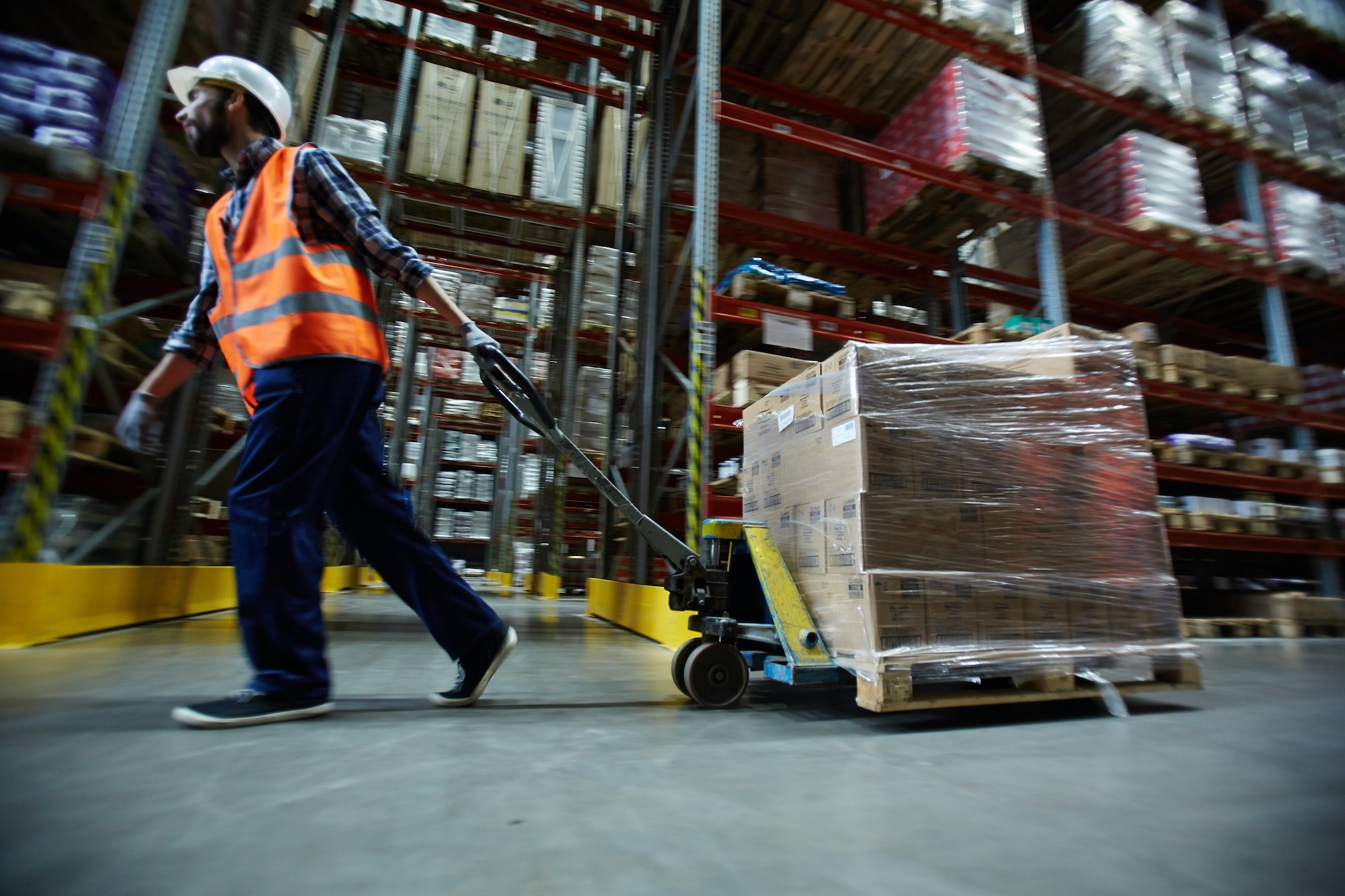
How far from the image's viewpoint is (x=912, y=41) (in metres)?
6.02

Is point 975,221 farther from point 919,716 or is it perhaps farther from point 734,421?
point 919,716

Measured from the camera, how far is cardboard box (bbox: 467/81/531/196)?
6457 millimetres

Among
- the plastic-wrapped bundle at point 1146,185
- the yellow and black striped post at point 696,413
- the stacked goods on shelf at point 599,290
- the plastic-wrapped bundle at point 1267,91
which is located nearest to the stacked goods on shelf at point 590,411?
the stacked goods on shelf at point 599,290

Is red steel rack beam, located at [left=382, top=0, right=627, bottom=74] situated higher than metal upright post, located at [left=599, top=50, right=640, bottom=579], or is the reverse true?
red steel rack beam, located at [left=382, top=0, right=627, bottom=74]

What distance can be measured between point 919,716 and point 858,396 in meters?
1.15

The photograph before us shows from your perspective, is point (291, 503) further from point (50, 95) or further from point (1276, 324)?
point (1276, 324)

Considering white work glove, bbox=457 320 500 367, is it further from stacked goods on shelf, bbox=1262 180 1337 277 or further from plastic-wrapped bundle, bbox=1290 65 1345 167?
plastic-wrapped bundle, bbox=1290 65 1345 167

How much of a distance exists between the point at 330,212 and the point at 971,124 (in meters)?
5.78

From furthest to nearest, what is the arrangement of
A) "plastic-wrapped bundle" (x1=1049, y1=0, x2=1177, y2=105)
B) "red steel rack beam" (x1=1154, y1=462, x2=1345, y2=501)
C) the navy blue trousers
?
"plastic-wrapped bundle" (x1=1049, y1=0, x2=1177, y2=105), "red steel rack beam" (x1=1154, y1=462, x2=1345, y2=501), the navy blue trousers

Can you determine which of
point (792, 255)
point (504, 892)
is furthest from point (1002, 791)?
point (792, 255)

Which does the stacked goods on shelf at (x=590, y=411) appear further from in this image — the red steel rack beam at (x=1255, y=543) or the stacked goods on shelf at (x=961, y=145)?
the red steel rack beam at (x=1255, y=543)

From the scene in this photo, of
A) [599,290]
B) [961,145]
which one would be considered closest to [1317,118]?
[961,145]

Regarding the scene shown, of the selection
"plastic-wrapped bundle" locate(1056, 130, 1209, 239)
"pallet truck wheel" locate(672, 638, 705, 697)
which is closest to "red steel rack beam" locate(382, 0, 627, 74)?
"plastic-wrapped bundle" locate(1056, 130, 1209, 239)

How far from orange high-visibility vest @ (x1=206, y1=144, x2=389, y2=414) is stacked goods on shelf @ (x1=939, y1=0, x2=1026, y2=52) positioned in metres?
6.36
